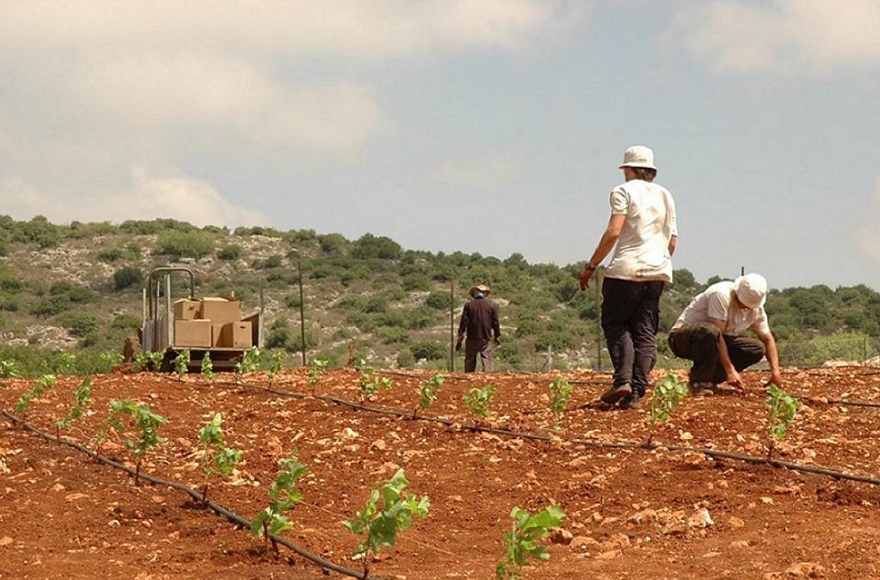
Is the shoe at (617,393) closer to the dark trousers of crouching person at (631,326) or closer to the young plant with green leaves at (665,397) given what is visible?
the dark trousers of crouching person at (631,326)

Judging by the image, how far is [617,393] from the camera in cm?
858

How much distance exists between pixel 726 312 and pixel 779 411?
92.3 inches

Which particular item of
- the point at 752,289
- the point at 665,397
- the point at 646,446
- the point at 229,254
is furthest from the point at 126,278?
the point at 646,446

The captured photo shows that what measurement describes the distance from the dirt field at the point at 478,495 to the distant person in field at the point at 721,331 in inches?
14.4

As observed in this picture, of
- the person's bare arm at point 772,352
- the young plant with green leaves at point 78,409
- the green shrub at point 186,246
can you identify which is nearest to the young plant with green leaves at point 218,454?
the young plant with green leaves at point 78,409

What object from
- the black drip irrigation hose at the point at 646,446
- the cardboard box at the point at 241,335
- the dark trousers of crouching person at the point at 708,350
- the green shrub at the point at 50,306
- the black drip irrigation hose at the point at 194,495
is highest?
the green shrub at the point at 50,306

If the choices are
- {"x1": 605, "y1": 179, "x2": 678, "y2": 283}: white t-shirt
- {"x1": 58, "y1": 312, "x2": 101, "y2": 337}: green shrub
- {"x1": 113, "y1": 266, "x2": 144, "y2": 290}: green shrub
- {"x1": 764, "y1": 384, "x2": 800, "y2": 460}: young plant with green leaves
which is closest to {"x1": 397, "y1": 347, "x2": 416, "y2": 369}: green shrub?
{"x1": 58, "y1": 312, "x2": 101, "y2": 337}: green shrub

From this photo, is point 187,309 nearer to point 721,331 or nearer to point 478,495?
point 721,331

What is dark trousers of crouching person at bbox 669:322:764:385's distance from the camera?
30.7ft

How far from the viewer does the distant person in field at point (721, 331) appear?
931 cm

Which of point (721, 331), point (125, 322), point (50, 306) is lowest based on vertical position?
point (721, 331)

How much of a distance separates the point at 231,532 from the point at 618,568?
1832mm

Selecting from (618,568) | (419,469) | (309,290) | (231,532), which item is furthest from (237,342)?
(309,290)

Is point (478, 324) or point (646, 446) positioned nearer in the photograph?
point (646, 446)
